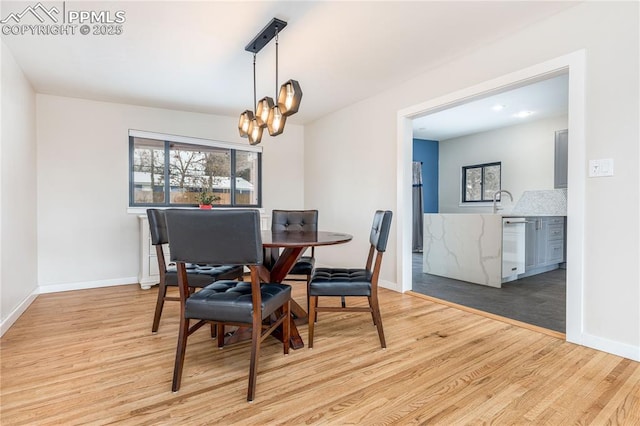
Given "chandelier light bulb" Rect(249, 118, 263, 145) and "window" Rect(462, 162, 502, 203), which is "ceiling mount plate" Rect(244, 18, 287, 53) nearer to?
"chandelier light bulb" Rect(249, 118, 263, 145)

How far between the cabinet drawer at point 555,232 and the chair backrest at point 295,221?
362 centimetres

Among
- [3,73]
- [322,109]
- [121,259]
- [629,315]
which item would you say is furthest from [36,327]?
[629,315]

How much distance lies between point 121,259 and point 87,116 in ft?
5.88

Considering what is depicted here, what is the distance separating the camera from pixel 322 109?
451 centimetres

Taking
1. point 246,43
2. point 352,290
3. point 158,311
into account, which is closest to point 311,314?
point 352,290

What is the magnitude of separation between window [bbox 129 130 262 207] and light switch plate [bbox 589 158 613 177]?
402cm

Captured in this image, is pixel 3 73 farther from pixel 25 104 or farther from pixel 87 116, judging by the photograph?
pixel 87 116

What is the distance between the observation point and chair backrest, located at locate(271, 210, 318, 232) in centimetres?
327

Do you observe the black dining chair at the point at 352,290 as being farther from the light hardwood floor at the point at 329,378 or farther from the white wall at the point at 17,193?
the white wall at the point at 17,193

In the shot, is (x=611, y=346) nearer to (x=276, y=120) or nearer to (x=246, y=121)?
(x=276, y=120)

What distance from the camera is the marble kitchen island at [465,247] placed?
378 cm

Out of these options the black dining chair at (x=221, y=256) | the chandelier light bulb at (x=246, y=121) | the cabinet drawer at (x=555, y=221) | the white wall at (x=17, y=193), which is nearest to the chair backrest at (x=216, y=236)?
the black dining chair at (x=221, y=256)

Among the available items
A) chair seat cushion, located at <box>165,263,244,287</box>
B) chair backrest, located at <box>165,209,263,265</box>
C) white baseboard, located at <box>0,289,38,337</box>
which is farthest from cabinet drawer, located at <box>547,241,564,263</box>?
white baseboard, located at <box>0,289,38,337</box>

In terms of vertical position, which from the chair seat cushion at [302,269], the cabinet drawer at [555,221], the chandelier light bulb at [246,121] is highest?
the chandelier light bulb at [246,121]
